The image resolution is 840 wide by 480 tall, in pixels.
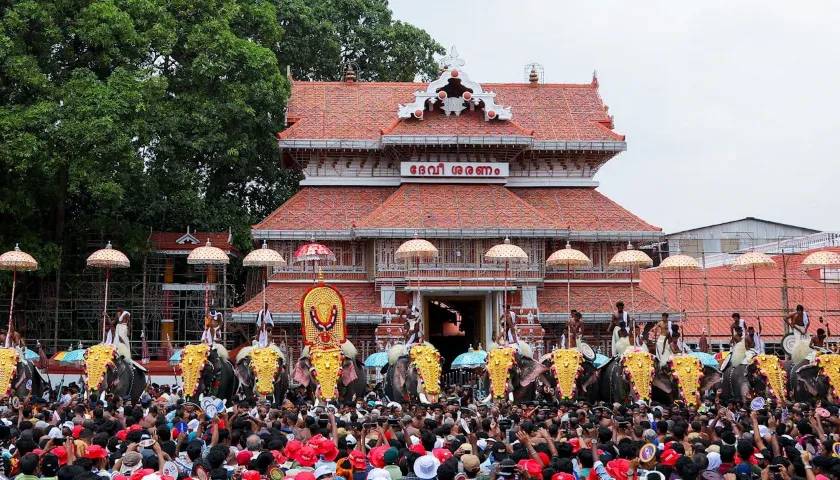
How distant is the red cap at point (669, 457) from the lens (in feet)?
31.2

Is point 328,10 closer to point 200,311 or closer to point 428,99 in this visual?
point 428,99

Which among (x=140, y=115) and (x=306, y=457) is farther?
(x=140, y=115)

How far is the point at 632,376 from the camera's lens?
19734mm

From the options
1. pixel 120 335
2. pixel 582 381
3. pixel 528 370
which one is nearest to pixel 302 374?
pixel 120 335

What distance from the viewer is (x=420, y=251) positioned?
2670 centimetres

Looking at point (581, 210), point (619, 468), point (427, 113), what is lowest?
point (619, 468)

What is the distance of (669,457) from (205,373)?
1260cm

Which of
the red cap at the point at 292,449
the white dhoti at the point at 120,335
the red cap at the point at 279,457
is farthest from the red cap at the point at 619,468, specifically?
the white dhoti at the point at 120,335

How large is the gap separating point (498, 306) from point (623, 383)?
11.0m

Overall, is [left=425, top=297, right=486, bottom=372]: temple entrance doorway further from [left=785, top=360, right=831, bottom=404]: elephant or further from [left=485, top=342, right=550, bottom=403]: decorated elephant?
[left=785, top=360, right=831, bottom=404]: elephant

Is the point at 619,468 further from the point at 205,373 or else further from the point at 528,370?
the point at 205,373

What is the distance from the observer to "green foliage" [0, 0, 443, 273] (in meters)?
29.6

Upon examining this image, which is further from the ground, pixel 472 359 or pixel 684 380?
pixel 472 359

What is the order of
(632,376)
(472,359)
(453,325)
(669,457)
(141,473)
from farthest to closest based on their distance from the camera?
(453,325), (472,359), (632,376), (669,457), (141,473)
